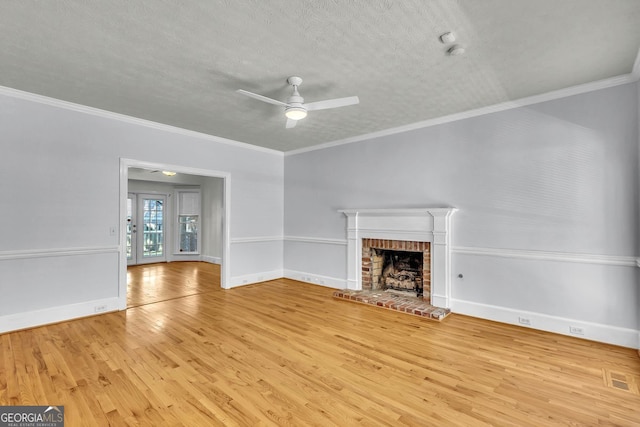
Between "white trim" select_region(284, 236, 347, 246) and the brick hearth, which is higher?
"white trim" select_region(284, 236, 347, 246)

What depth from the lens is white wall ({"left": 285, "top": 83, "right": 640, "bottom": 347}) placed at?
301 centimetres

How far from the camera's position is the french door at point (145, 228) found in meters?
8.05

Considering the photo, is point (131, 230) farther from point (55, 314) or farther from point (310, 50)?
point (310, 50)

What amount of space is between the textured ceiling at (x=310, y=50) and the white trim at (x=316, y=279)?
302cm

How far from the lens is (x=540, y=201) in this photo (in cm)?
344

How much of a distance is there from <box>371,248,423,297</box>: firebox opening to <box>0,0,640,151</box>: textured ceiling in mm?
2355

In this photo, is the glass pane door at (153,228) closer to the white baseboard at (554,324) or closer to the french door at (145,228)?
→ the french door at (145,228)

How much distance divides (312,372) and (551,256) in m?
2.94

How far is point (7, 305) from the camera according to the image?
3.31 m

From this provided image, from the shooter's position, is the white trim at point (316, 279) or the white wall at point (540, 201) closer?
the white wall at point (540, 201)

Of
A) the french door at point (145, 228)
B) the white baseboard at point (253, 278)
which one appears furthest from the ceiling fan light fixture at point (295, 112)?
the french door at point (145, 228)

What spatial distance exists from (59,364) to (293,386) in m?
2.09

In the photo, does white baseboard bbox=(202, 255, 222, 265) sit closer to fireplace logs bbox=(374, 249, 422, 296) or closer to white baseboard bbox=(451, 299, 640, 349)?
fireplace logs bbox=(374, 249, 422, 296)


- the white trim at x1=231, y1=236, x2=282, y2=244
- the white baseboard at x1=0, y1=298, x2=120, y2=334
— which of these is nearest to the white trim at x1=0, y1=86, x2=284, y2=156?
the white trim at x1=231, y1=236, x2=282, y2=244
